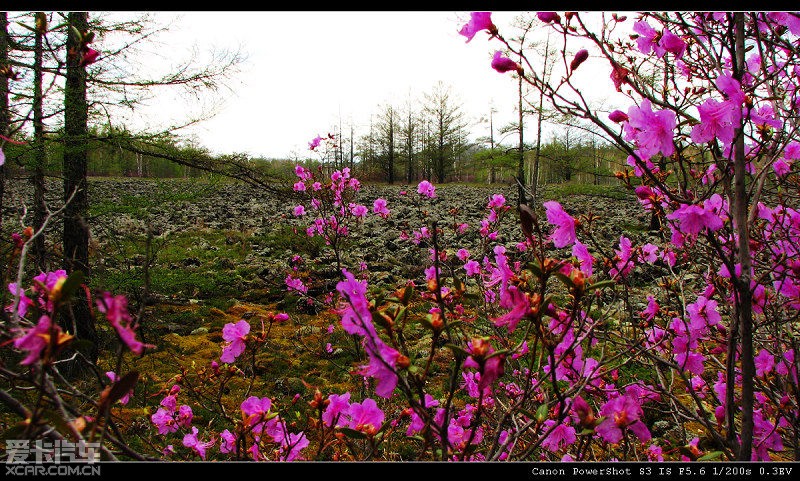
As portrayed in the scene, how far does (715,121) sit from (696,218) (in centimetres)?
23

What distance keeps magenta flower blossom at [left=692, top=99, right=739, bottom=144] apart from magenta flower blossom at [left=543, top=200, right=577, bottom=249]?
347mm

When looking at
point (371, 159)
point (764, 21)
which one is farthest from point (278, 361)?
point (371, 159)

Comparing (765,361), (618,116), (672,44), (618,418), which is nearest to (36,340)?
(618,418)

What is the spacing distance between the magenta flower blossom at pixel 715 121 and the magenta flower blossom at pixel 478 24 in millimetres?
529

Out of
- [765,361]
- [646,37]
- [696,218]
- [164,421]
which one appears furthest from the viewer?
[164,421]

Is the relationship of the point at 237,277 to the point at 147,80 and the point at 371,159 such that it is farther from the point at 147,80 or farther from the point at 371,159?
the point at 371,159

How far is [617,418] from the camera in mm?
817

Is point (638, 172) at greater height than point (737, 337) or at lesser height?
greater

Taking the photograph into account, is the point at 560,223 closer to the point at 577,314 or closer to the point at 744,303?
the point at 577,314

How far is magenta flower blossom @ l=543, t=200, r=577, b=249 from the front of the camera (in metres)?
1.04

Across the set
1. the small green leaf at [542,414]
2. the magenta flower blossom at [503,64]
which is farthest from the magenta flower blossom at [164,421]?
the magenta flower blossom at [503,64]

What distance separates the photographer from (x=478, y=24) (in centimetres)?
100

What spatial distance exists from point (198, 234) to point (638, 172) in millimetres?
8800

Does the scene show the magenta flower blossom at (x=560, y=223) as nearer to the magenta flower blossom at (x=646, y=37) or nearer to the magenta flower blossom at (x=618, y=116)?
the magenta flower blossom at (x=618, y=116)
